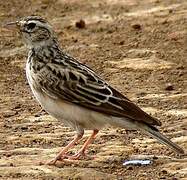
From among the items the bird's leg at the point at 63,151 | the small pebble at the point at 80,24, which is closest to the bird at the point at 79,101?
the bird's leg at the point at 63,151

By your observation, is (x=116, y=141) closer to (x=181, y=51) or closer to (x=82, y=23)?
(x=181, y=51)

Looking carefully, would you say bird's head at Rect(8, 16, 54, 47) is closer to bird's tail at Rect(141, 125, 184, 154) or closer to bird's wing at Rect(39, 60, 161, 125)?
bird's wing at Rect(39, 60, 161, 125)

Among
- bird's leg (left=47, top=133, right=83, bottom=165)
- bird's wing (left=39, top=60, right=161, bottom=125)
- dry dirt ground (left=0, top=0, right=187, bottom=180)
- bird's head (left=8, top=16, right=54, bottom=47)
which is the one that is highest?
bird's head (left=8, top=16, right=54, bottom=47)

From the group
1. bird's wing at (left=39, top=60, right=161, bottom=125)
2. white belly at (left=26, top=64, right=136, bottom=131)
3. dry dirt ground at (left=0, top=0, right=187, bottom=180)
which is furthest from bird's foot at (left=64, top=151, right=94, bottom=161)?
bird's wing at (left=39, top=60, right=161, bottom=125)

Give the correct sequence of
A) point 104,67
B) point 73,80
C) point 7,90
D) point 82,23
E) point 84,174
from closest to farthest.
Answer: point 84,174, point 73,80, point 7,90, point 104,67, point 82,23

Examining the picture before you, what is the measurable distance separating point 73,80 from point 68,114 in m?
0.43

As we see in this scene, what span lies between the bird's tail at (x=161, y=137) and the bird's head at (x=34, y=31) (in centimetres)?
177

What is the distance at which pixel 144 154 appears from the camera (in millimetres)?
10375

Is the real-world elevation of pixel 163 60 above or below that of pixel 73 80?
below

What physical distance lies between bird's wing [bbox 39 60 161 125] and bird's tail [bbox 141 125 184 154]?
0.48 feet

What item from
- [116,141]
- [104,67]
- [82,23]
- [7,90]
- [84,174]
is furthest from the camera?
[82,23]

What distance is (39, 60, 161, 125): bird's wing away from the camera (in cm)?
986

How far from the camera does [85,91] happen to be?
10.1 m

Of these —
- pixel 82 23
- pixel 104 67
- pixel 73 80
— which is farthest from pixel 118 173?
pixel 82 23
